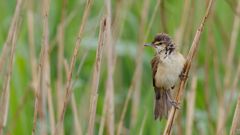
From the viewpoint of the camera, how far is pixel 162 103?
Answer: 11.7 ft

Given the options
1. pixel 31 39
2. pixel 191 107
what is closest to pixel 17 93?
pixel 31 39

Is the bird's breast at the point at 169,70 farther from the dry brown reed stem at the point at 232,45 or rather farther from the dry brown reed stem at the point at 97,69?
the dry brown reed stem at the point at 97,69

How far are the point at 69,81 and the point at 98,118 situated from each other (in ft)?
5.50

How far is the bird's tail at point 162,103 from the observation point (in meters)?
3.52

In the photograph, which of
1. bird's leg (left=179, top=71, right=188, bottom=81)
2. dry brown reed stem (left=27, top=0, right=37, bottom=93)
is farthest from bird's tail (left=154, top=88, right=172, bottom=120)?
dry brown reed stem (left=27, top=0, right=37, bottom=93)

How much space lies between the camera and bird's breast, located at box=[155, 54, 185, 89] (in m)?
3.35

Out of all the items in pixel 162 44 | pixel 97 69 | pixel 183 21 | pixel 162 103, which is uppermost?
pixel 183 21

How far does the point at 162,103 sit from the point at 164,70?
0.19 meters

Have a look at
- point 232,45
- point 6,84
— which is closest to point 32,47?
point 6,84

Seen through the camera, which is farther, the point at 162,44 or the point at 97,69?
the point at 162,44

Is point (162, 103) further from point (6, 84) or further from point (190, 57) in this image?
point (6, 84)

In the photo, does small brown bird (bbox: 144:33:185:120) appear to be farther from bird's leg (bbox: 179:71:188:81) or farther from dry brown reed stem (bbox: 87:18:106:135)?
dry brown reed stem (bbox: 87:18:106:135)

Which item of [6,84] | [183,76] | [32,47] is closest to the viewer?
[6,84]

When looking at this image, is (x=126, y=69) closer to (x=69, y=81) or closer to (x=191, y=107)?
(x=191, y=107)
